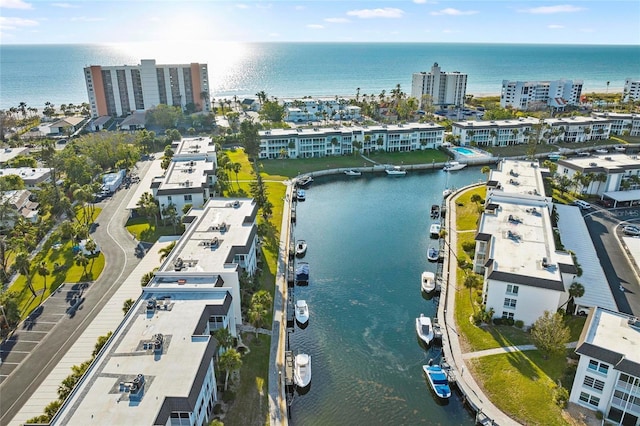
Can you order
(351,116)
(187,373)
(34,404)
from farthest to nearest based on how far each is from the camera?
(351,116), (34,404), (187,373)

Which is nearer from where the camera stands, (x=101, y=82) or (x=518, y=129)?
(x=518, y=129)

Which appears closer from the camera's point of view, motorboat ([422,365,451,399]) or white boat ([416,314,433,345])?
motorboat ([422,365,451,399])

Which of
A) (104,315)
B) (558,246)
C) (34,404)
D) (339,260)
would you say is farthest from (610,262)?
(34,404)

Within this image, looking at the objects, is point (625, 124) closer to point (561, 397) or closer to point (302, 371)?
point (561, 397)

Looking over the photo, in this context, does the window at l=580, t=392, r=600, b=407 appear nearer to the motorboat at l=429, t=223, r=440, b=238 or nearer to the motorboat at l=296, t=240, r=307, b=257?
the motorboat at l=429, t=223, r=440, b=238

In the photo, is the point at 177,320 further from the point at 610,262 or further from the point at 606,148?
the point at 606,148

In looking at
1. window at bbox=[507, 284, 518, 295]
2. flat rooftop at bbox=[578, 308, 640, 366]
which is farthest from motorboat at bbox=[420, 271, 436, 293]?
flat rooftop at bbox=[578, 308, 640, 366]

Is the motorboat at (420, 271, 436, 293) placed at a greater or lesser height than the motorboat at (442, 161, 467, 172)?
lesser
